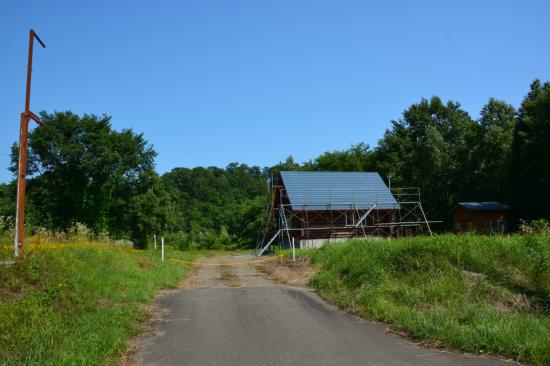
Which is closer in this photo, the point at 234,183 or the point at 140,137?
the point at 140,137

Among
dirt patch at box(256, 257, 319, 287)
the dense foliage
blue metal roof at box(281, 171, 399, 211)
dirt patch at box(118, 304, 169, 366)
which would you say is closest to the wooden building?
blue metal roof at box(281, 171, 399, 211)

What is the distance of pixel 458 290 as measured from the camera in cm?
904

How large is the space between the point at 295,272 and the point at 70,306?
8.51 m

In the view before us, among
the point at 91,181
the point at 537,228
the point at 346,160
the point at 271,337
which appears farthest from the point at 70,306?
the point at 346,160

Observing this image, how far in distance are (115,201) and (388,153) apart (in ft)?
92.0

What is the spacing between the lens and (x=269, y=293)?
38.1 feet

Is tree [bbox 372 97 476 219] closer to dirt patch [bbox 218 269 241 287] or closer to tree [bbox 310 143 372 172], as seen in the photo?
tree [bbox 310 143 372 172]

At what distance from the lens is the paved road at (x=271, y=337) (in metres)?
5.89

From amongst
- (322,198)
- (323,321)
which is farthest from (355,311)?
(322,198)

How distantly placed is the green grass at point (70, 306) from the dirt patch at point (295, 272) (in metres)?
3.80

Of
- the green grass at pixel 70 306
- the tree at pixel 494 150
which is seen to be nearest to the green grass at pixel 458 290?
the green grass at pixel 70 306

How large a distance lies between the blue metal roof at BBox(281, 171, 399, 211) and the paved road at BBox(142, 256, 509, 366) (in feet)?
71.7

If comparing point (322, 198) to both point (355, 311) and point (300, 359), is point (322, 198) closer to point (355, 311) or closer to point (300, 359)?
point (355, 311)

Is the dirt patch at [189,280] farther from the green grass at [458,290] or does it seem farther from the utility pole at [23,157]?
the utility pole at [23,157]
